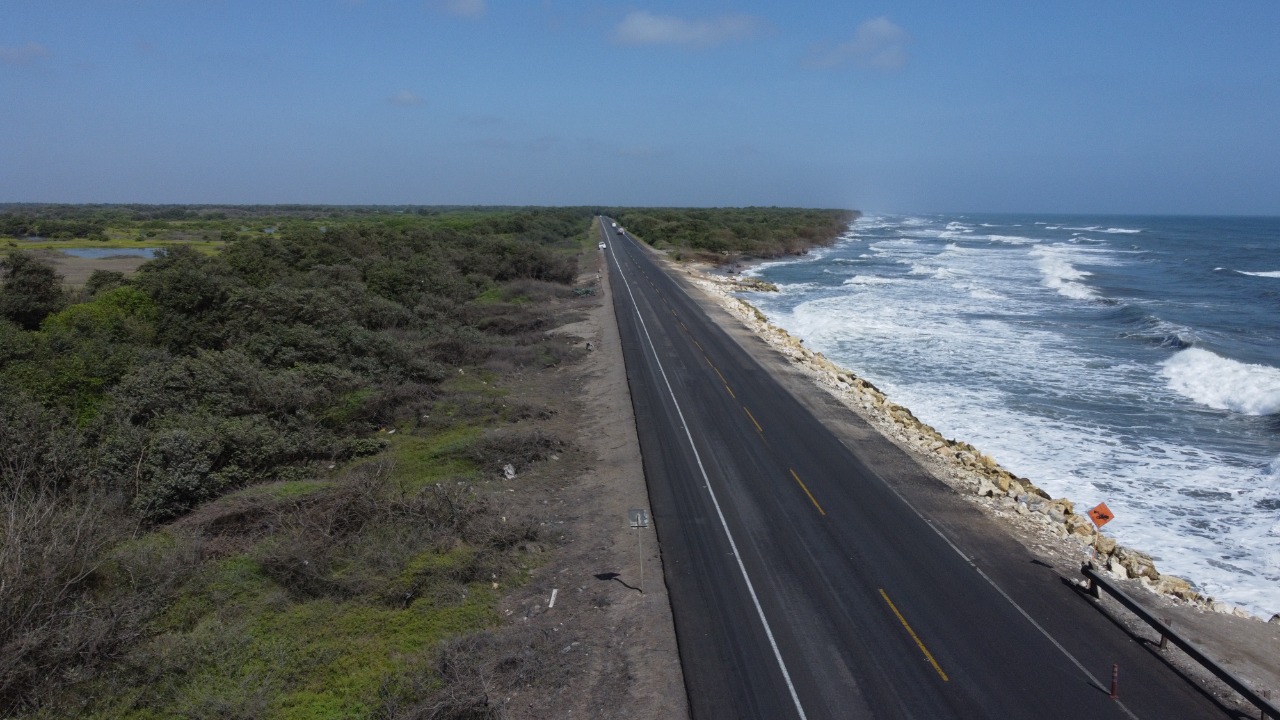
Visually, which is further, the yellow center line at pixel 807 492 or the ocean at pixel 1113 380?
the ocean at pixel 1113 380

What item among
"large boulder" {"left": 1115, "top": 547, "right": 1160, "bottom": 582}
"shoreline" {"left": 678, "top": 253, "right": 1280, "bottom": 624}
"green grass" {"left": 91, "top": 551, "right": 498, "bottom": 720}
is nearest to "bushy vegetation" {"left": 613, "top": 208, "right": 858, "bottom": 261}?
"shoreline" {"left": 678, "top": 253, "right": 1280, "bottom": 624}

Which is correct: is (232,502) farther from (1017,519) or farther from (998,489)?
(998,489)

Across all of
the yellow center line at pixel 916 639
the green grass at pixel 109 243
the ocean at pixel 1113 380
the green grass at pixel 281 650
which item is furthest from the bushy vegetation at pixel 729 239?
the green grass at pixel 281 650

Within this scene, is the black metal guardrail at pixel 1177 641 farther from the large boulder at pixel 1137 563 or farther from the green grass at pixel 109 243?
the green grass at pixel 109 243

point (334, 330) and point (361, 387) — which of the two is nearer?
point (361, 387)

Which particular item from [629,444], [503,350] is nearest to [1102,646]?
[629,444]

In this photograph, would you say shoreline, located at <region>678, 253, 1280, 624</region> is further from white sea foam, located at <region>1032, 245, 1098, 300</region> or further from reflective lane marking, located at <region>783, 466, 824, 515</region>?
white sea foam, located at <region>1032, 245, 1098, 300</region>

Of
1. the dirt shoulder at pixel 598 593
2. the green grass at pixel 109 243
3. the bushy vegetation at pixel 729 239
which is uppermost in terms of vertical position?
the bushy vegetation at pixel 729 239

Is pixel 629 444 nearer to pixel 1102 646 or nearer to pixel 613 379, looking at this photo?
pixel 613 379
